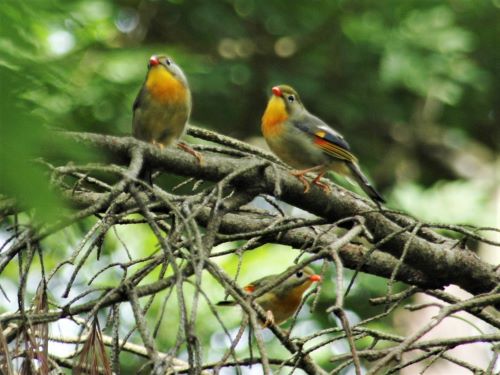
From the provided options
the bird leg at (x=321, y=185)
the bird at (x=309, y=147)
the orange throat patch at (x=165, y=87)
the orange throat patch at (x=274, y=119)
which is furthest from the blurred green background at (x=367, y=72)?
the bird leg at (x=321, y=185)

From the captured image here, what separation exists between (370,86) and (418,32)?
1359 millimetres

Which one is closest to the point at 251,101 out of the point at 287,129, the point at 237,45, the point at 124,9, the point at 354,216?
the point at 237,45

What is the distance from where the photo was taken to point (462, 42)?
11.6m

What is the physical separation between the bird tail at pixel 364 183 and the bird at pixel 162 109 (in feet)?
3.51

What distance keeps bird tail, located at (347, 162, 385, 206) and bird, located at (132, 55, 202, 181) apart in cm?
107

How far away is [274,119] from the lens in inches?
228

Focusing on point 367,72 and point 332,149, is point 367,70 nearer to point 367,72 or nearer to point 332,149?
point 367,72

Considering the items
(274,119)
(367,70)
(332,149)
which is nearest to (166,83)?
(274,119)

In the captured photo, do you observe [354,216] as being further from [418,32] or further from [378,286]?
[418,32]

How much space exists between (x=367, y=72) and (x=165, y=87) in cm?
802

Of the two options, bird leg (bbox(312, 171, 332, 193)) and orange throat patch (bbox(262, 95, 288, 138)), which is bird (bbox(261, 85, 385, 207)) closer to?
orange throat patch (bbox(262, 95, 288, 138))

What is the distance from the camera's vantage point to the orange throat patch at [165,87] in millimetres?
5074

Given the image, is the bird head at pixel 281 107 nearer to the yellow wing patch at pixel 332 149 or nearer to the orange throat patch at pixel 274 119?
the orange throat patch at pixel 274 119

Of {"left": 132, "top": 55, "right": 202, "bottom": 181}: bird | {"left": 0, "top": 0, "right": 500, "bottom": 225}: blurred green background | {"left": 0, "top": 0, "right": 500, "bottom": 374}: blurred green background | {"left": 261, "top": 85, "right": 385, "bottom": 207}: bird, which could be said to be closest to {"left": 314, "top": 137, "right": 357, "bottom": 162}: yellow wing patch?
{"left": 261, "top": 85, "right": 385, "bottom": 207}: bird
